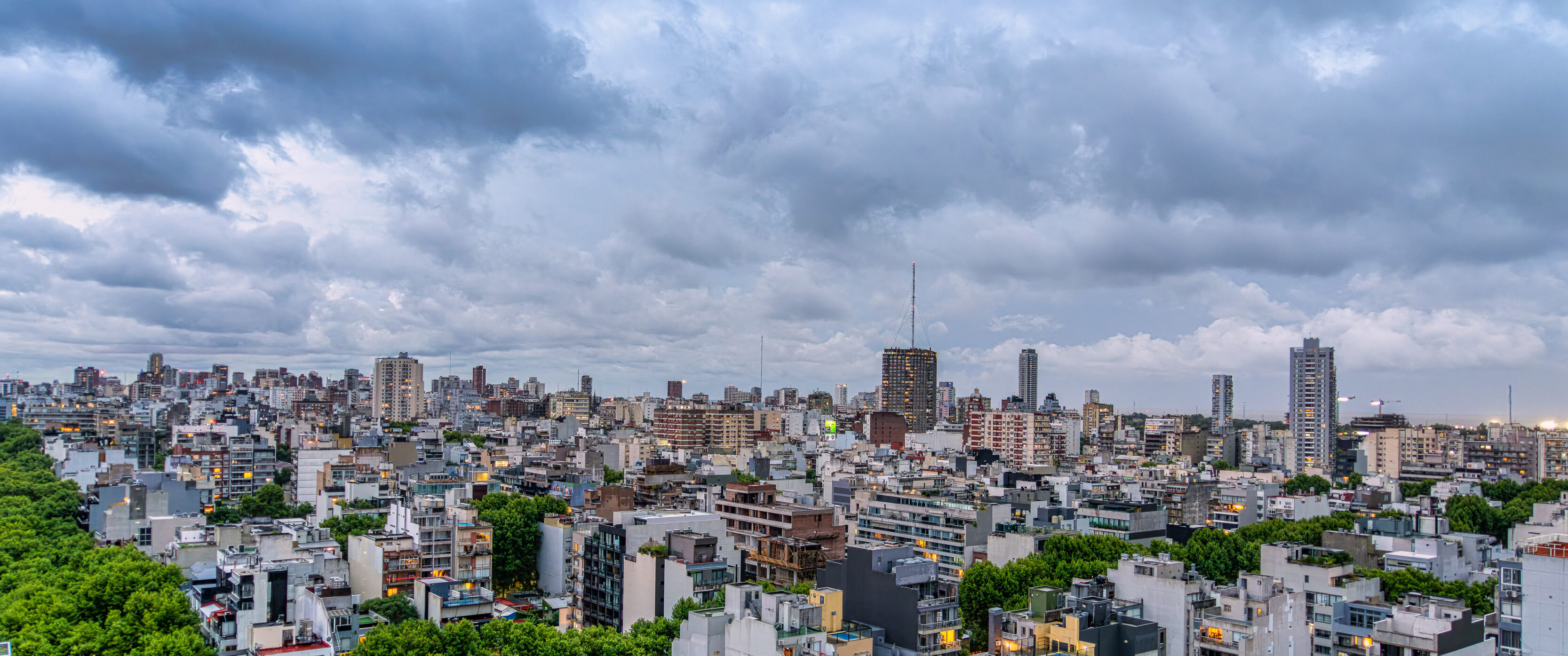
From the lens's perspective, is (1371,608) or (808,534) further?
(808,534)

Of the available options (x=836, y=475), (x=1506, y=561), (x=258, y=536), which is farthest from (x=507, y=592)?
(x=1506, y=561)

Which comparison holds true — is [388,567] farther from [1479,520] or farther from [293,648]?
[1479,520]

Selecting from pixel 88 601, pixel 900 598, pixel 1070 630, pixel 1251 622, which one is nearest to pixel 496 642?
pixel 900 598

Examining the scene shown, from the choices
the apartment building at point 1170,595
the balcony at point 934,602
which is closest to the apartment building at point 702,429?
the balcony at point 934,602

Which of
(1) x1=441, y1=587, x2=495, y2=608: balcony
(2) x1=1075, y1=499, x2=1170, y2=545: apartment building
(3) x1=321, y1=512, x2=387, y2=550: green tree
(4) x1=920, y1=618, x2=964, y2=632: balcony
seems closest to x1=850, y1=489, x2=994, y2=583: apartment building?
(2) x1=1075, y1=499, x2=1170, y2=545: apartment building

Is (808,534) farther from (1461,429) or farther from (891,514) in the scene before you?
(1461,429)

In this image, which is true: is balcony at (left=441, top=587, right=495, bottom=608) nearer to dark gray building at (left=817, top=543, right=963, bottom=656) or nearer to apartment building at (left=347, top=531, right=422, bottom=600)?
apartment building at (left=347, top=531, right=422, bottom=600)
